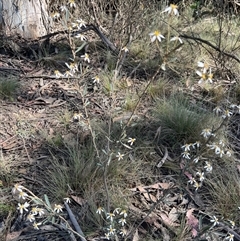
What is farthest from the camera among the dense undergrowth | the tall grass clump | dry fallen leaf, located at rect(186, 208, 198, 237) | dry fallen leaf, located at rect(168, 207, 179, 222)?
the tall grass clump

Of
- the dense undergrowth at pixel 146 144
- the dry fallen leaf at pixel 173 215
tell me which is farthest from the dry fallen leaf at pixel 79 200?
the dry fallen leaf at pixel 173 215

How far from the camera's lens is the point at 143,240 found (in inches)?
104

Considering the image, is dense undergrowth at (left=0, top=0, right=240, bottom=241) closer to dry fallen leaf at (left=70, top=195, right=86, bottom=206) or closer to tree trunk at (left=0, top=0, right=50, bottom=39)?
dry fallen leaf at (left=70, top=195, right=86, bottom=206)

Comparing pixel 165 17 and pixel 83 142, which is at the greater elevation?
pixel 165 17

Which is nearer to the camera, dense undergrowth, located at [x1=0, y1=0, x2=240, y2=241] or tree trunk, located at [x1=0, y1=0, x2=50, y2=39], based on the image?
dense undergrowth, located at [x1=0, y1=0, x2=240, y2=241]

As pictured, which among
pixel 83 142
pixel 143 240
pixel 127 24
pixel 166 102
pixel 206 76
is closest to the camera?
pixel 206 76

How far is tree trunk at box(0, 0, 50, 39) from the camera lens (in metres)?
4.61

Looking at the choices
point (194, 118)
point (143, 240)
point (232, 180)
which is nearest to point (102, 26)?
point (194, 118)

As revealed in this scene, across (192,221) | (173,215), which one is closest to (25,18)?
(173,215)

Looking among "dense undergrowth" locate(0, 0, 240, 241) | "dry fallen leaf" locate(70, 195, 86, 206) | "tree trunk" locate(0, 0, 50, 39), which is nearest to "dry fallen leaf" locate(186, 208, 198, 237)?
"dense undergrowth" locate(0, 0, 240, 241)

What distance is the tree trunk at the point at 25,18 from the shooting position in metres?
4.61

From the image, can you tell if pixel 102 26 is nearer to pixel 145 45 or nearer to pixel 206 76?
pixel 145 45

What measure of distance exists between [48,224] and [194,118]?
1.41 metres

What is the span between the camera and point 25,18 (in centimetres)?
466
